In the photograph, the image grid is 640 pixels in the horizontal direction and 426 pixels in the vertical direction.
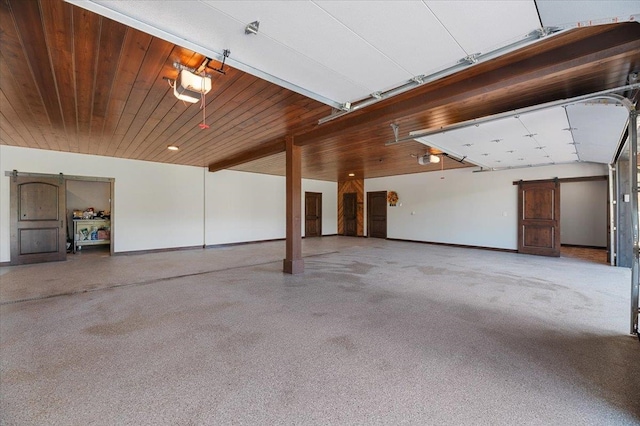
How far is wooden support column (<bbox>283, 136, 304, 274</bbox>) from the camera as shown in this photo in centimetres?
497

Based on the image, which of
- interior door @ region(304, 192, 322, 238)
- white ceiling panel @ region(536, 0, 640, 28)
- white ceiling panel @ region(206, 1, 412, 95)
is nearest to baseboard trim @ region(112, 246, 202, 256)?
interior door @ region(304, 192, 322, 238)

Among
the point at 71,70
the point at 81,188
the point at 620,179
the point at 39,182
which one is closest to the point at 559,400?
the point at 71,70

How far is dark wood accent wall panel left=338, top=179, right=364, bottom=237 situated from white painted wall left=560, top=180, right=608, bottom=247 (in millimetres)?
6606

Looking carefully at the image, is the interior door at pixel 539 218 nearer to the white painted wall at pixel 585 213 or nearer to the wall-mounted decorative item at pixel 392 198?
the white painted wall at pixel 585 213

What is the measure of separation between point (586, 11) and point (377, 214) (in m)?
9.50

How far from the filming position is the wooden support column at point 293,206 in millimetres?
4969

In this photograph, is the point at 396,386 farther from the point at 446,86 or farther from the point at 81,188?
the point at 81,188

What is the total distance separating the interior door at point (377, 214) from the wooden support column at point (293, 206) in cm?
620

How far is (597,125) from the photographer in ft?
11.7

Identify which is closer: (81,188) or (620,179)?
(620,179)

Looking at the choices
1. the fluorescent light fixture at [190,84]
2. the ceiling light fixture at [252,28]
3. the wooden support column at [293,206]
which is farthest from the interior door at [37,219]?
the ceiling light fixture at [252,28]

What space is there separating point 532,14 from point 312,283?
3.85 m

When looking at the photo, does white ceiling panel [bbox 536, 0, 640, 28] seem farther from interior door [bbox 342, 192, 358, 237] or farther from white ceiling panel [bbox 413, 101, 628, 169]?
interior door [bbox 342, 192, 358, 237]

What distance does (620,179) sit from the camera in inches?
222
